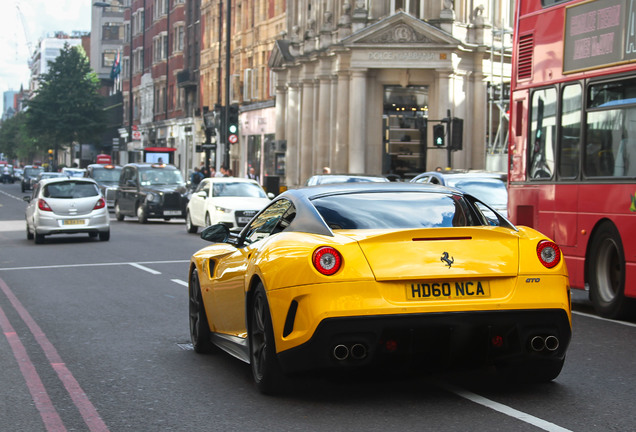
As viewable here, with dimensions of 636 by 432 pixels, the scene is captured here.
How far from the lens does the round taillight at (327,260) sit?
672 centimetres

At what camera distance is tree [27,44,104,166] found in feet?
325

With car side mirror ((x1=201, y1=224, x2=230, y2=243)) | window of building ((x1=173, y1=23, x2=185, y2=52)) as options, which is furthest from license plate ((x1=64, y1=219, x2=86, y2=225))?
window of building ((x1=173, y1=23, x2=185, y2=52))

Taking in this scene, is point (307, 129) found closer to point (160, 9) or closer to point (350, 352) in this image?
point (160, 9)

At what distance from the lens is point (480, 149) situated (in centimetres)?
4478

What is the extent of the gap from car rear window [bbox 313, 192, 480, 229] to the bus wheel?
4559 millimetres

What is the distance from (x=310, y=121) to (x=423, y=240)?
4474cm

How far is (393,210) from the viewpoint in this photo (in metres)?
7.56

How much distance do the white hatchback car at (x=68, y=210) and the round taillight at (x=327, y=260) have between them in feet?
67.3

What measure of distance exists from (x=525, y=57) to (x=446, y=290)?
26.5ft

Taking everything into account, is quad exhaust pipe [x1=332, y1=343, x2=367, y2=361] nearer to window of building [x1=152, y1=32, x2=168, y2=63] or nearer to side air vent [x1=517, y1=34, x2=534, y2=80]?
side air vent [x1=517, y1=34, x2=534, y2=80]

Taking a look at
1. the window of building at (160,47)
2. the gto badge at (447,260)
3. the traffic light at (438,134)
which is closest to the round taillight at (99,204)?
the traffic light at (438,134)

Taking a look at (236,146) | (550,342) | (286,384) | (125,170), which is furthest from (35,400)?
(236,146)

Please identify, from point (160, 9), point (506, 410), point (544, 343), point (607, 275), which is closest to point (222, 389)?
point (506, 410)

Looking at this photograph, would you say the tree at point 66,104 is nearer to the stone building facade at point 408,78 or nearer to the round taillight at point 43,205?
the stone building facade at point 408,78
